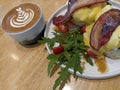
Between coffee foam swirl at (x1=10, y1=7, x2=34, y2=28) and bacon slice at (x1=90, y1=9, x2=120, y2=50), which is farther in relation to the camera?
coffee foam swirl at (x1=10, y1=7, x2=34, y2=28)

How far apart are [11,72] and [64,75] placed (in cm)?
25

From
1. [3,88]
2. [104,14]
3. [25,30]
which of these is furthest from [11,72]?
[104,14]

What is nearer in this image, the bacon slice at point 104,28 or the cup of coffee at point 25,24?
the bacon slice at point 104,28

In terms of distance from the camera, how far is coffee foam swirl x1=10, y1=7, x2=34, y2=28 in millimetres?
829

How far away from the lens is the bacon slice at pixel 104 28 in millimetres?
658

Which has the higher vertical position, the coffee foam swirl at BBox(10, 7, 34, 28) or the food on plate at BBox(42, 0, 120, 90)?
the coffee foam swirl at BBox(10, 7, 34, 28)

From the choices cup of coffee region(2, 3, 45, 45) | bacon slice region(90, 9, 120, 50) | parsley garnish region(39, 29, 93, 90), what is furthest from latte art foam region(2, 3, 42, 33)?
bacon slice region(90, 9, 120, 50)

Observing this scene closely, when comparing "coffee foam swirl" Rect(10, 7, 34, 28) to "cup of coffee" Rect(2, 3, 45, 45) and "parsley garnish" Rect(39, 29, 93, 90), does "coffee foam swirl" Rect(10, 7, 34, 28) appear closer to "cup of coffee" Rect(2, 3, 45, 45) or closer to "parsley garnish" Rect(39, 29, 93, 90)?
"cup of coffee" Rect(2, 3, 45, 45)

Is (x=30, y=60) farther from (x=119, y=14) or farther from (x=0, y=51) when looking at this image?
(x=119, y=14)

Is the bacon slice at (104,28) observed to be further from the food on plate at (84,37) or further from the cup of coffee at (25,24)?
the cup of coffee at (25,24)

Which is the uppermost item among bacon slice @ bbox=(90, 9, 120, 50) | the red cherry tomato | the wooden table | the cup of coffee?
the cup of coffee

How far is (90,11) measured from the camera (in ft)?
2.50

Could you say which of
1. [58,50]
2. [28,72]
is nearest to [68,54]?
[58,50]

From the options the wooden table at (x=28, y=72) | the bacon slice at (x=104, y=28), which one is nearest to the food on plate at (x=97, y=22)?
the bacon slice at (x=104, y=28)
